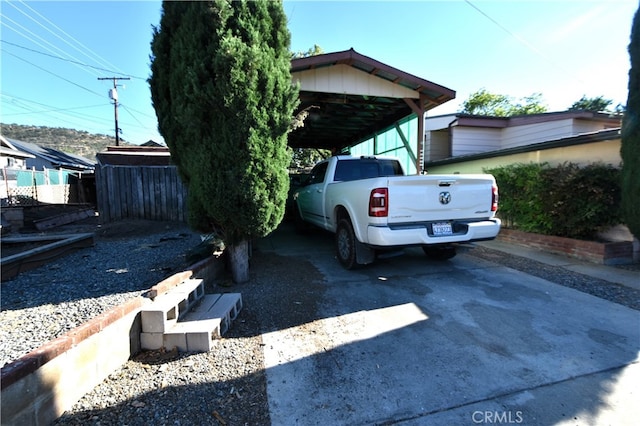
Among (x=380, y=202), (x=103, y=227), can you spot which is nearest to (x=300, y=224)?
(x=380, y=202)

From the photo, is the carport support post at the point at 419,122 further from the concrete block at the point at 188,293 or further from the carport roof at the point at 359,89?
the concrete block at the point at 188,293

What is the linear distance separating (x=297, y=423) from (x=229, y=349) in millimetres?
1094

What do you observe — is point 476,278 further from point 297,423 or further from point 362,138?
point 362,138

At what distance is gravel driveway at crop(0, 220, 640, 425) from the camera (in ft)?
6.76

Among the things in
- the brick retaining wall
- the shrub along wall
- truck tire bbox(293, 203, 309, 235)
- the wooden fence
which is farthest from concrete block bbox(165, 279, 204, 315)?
the shrub along wall

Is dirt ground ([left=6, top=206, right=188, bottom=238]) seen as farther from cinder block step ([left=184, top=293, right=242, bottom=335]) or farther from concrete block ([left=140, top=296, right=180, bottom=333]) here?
concrete block ([left=140, top=296, right=180, bottom=333])

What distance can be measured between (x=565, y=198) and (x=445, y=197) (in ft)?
11.5

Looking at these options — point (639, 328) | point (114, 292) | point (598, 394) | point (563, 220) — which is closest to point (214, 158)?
point (114, 292)

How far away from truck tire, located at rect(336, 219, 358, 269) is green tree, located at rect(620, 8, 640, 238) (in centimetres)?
469

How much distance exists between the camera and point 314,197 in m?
6.77

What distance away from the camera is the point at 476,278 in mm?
4711

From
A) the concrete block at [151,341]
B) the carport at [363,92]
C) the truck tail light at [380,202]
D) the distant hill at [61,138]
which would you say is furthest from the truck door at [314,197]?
the distant hill at [61,138]

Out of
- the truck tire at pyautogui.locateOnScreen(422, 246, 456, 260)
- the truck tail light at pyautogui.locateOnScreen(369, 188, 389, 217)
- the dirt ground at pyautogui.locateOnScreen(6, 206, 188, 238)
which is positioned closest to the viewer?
the truck tail light at pyautogui.locateOnScreen(369, 188, 389, 217)

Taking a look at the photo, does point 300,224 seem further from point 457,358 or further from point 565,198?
point 457,358
